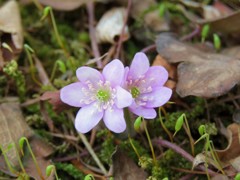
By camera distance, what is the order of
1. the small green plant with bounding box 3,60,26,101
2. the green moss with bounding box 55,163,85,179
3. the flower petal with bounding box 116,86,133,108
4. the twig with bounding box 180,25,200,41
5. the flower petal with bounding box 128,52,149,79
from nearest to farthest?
the flower petal with bounding box 116,86,133,108
the flower petal with bounding box 128,52,149,79
the green moss with bounding box 55,163,85,179
the small green plant with bounding box 3,60,26,101
the twig with bounding box 180,25,200,41

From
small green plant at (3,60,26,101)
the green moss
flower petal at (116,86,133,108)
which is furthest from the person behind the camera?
small green plant at (3,60,26,101)

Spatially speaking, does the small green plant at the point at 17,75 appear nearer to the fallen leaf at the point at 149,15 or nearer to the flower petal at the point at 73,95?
the flower petal at the point at 73,95

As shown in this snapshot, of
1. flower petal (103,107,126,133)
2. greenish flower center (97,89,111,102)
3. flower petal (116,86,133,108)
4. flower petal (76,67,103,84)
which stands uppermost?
flower petal (76,67,103,84)

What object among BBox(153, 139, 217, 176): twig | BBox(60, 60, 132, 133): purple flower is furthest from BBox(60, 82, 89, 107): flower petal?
BBox(153, 139, 217, 176): twig

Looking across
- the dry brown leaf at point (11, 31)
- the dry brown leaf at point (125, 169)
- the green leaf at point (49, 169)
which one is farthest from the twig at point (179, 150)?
the dry brown leaf at point (11, 31)

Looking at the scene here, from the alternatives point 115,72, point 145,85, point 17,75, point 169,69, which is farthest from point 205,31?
point 17,75

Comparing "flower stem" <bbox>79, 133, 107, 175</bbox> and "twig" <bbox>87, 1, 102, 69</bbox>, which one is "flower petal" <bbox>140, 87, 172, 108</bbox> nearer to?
"flower stem" <bbox>79, 133, 107, 175</bbox>
